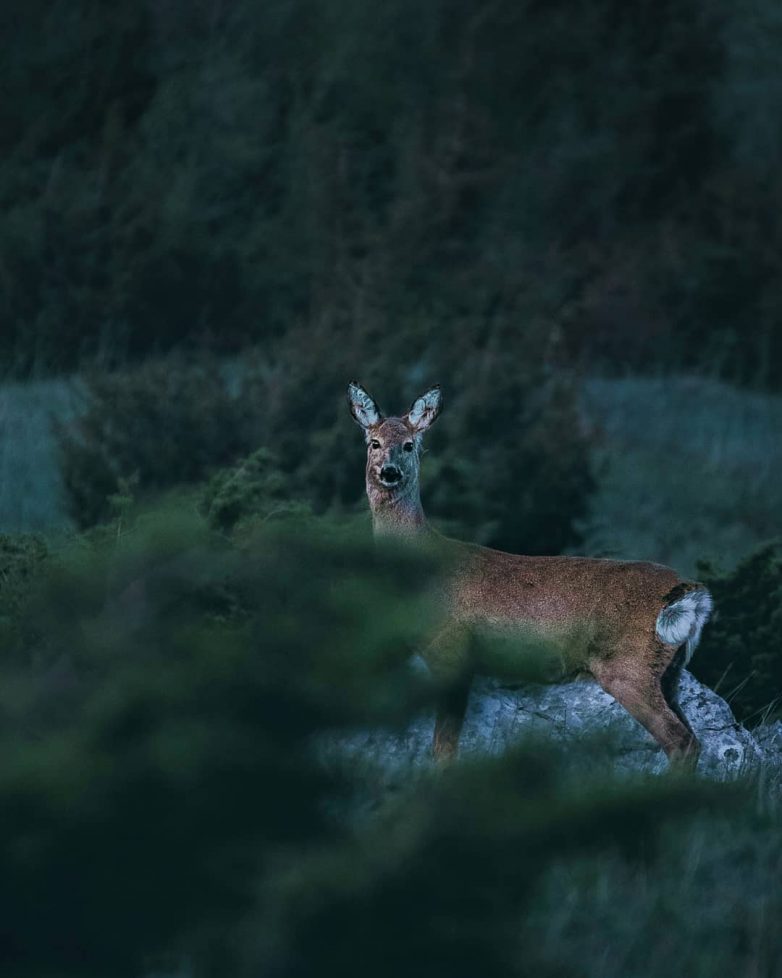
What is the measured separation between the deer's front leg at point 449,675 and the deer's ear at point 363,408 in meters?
3.24

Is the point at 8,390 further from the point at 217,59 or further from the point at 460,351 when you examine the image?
the point at 217,59

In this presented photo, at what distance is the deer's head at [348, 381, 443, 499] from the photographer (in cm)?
784

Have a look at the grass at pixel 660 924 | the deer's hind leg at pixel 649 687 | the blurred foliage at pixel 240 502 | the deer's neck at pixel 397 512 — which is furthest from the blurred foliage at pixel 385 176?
the grass at pixel 660 924

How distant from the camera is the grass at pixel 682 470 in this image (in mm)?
12930

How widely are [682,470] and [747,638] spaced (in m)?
7.08

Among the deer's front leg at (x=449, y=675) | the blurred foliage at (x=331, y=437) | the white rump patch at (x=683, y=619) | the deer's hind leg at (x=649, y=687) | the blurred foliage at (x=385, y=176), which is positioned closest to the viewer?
the deer's front leg at (x=449, y=675)

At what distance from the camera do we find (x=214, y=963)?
3723mm

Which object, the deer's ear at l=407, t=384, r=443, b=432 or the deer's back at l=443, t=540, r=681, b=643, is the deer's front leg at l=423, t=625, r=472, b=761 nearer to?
the deer's back at l=443, t=540, r=681, b=643

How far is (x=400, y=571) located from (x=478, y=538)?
262 inches

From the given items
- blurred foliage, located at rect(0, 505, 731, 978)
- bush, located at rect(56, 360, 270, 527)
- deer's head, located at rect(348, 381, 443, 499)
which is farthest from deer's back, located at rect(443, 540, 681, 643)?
bush, located at rect(56, 360, 270, 527)

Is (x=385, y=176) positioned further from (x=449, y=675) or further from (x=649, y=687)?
(x=449, y=675)

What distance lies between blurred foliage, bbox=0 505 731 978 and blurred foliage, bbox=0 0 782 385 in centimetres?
1279

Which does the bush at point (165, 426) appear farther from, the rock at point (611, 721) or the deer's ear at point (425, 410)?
the rock at point (611, 721)

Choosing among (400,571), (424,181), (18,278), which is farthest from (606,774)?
(424,181)
